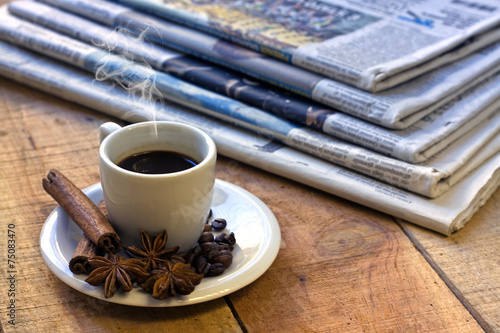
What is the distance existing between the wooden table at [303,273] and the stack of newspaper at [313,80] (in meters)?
0.04

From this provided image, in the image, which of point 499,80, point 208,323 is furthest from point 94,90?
point 499,80

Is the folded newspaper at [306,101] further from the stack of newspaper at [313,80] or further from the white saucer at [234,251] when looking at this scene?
the white saucer at [234,251]

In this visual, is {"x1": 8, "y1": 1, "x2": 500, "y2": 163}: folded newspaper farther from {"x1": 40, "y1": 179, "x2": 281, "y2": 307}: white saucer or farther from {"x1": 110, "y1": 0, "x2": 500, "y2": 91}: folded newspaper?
{"x1": 40, "y1": 179, "x2": 281, "y2": 307}: white saucer

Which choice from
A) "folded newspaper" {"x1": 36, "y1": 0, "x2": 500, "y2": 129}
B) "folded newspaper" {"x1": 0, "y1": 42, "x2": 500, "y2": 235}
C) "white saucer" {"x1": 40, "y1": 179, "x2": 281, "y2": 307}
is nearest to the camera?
"white saucer" {"x1": 40, "y1": 179, "x2": 281, "y2": 307}

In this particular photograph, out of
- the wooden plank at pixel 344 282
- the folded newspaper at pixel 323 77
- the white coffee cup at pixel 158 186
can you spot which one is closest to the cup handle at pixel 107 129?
the white coffee cup at pixel 158 186

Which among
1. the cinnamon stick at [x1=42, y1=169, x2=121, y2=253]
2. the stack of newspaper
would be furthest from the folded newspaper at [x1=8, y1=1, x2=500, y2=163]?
the cinnamon stick at [x1=42, y1=169, x2=121, y2=253]

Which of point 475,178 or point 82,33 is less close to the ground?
point 475,178

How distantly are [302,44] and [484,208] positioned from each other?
41 cm

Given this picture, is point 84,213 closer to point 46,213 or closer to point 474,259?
point 46,213

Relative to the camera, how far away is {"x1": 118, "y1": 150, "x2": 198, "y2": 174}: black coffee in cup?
2.08ft

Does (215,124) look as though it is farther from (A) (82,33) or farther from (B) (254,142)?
(A) (82,33)

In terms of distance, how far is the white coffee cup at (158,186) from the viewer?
1.91 feet

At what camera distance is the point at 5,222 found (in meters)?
0.71

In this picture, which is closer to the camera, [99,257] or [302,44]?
[99,257]
